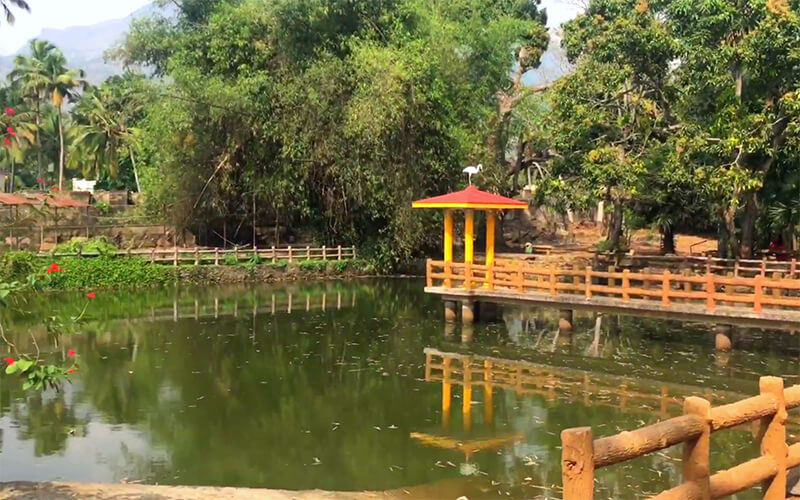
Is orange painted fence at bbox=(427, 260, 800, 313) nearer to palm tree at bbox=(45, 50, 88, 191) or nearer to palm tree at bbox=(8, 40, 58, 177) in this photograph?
palm tree at bbox=(45, 50, 88, 191)

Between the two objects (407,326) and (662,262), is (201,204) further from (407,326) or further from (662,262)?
(662,262)

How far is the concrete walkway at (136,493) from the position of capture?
6906mm

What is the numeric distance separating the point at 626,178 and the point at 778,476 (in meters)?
15.8

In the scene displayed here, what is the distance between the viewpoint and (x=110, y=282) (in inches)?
988

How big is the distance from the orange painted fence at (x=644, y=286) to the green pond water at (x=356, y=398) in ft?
3.31

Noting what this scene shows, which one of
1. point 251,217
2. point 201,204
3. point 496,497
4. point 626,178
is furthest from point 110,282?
point 496,497

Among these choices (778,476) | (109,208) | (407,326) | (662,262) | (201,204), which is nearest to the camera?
(778,476)

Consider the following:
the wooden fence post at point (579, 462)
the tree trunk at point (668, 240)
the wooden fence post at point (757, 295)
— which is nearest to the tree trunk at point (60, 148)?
the tree trunk at point (668, 240)

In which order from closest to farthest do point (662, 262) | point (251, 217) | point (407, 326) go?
point (407, 326) → point (662, 262) → point (251, 217)

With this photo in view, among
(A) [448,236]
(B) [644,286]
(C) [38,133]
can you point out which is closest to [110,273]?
(A) [448,236]

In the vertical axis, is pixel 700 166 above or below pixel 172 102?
below

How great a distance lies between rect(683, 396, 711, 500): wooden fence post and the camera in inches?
190

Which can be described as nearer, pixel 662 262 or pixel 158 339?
pixel 158 339

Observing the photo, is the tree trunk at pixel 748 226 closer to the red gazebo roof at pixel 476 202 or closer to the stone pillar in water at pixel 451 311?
the red gazebo roof at pixel 476 202
